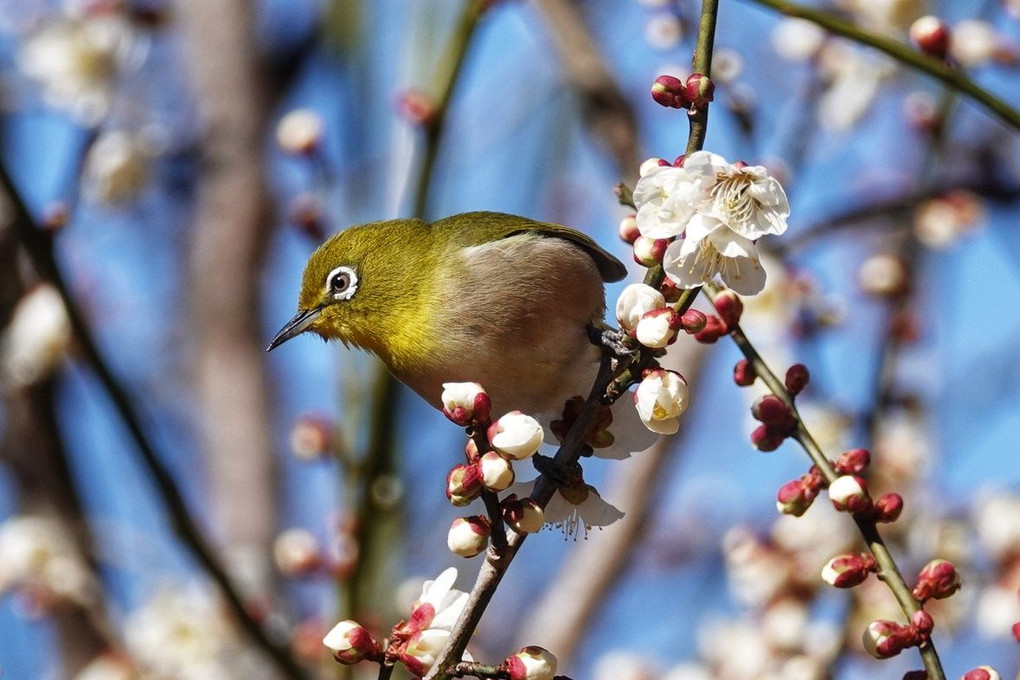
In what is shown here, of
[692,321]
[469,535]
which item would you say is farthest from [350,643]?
[692,321]

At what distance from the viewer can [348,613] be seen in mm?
3814

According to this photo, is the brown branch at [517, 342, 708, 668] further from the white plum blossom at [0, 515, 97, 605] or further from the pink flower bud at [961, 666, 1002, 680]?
the pink flower bud at [961, 666, 1002, 680]

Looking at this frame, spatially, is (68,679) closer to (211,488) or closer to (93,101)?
(211,488)

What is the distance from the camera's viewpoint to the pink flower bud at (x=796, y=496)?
2354 millimetres

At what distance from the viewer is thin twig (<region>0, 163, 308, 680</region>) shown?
3236 millimetres

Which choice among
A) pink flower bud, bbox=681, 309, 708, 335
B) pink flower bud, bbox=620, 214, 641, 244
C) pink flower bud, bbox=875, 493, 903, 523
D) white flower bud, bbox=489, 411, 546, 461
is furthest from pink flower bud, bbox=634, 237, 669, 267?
pink flower bud, bbox=875, 493, 903, 523

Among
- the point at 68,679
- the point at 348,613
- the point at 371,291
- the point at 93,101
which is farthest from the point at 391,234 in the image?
the point at 68,679

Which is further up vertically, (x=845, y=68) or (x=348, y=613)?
(x=845, y=68)

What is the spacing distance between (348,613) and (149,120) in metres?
2.96

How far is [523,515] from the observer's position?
213cm

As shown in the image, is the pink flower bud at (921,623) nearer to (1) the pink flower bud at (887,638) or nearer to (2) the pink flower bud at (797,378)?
(1) the pink flower bud at (887,638)

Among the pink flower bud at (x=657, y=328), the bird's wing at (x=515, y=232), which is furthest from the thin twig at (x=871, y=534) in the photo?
the bird's wing at (x=515, y=232)

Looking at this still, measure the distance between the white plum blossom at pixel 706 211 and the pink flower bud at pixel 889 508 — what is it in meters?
0.55

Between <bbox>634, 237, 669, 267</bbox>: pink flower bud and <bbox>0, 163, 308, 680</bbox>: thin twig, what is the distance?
5.55ft
